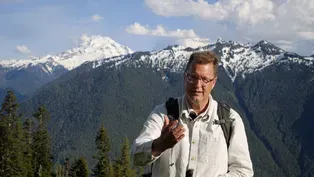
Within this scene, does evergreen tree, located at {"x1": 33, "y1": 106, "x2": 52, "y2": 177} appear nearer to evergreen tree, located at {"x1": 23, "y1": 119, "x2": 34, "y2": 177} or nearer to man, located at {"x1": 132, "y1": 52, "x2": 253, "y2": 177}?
evergreen tree, located at {"x1": 23, "y1": 119, "x2": 34, "y2": 177}

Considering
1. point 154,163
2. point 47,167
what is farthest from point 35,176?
point 154,163

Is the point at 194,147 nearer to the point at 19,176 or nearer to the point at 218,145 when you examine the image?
the point at 218,145

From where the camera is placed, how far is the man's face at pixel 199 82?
5.27 m

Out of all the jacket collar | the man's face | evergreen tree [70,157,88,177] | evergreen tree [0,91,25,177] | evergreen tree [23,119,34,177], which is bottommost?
evergreen tree [70,157,88,177]

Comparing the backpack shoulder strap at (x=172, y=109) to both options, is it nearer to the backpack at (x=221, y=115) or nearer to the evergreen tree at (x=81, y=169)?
the backpack at (x=221, y=115)

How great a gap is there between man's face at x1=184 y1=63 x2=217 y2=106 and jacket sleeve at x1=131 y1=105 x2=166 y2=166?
0.41m

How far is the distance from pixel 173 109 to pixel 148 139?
0.52 metres

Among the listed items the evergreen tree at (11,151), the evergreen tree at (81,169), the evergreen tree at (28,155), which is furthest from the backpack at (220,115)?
the evergreen tree at (81,169)

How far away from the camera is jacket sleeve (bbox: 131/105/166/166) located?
4992 mm

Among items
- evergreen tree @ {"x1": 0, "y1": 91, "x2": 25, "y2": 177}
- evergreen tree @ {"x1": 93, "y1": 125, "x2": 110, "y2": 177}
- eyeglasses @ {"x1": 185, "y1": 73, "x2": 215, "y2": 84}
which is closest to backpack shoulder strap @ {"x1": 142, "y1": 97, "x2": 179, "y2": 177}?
eyeglasses @ {"x1": 185, "y1": 73, "x2": 215, "y2": 84}

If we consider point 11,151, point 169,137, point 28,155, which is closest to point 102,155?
point 28,155

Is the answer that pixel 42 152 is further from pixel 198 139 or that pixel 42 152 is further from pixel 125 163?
pixel 198 139

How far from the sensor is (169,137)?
471 centimetres

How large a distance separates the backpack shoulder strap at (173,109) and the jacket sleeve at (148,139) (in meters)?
0.07
